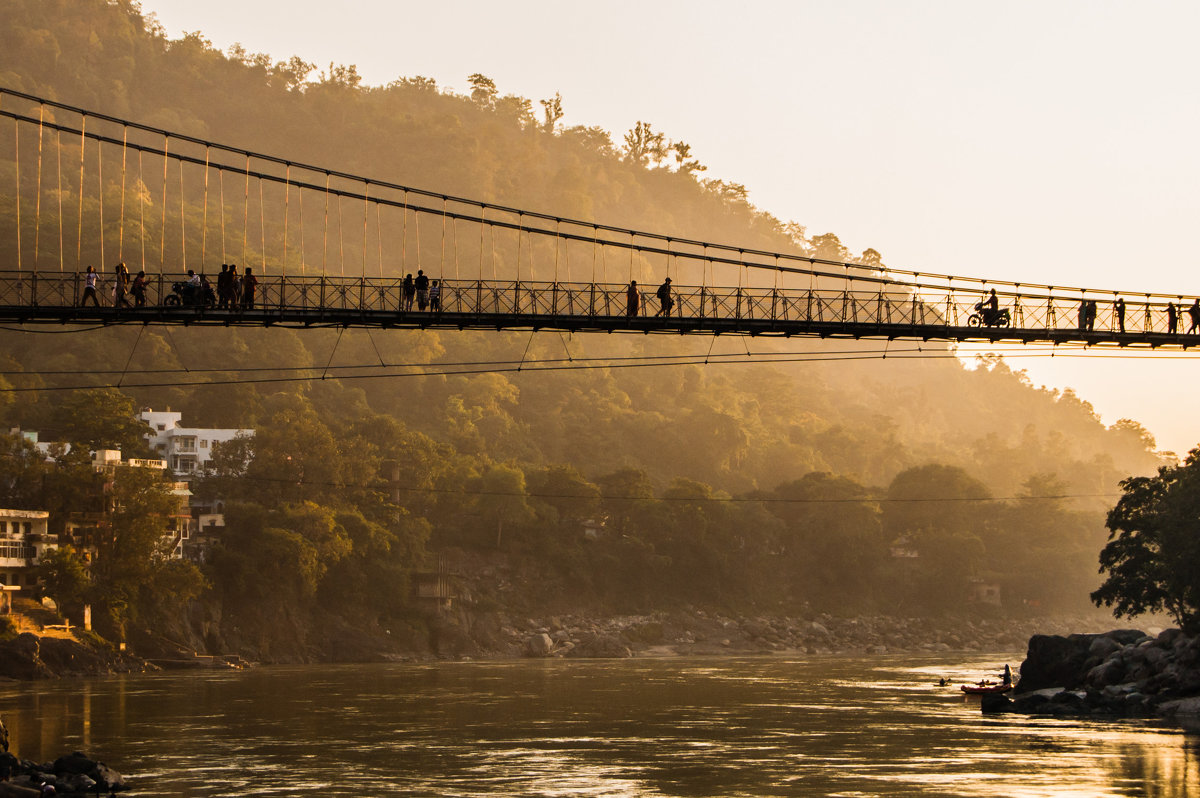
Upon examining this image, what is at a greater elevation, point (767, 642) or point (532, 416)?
point (532, 416)

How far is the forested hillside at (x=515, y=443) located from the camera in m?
78.7

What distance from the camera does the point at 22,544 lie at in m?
60.9

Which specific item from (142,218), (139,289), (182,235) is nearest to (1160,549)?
(139,289)

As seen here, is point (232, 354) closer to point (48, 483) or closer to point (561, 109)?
point (48, 483)

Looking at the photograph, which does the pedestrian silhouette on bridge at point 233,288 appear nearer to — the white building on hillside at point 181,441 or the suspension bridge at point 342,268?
the suspension bridge at point 342,268

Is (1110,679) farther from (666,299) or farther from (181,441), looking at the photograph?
(181,441)

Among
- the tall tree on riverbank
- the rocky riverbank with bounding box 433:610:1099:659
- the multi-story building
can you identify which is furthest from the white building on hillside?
the tall tree on riverbank

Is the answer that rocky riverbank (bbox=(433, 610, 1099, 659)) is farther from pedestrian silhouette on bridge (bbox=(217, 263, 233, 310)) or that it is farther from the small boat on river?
pedestrian silhouette on bridge (bbox=(217, 263, 233, 310))

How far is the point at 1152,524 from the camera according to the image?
53219 mm

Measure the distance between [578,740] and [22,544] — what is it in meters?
34.8

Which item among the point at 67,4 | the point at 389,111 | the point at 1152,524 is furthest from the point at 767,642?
the point at 67,4

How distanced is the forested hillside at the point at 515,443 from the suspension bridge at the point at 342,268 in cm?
502

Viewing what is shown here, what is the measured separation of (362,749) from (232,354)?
66850mm

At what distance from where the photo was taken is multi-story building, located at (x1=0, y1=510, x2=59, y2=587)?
59.9 meters
